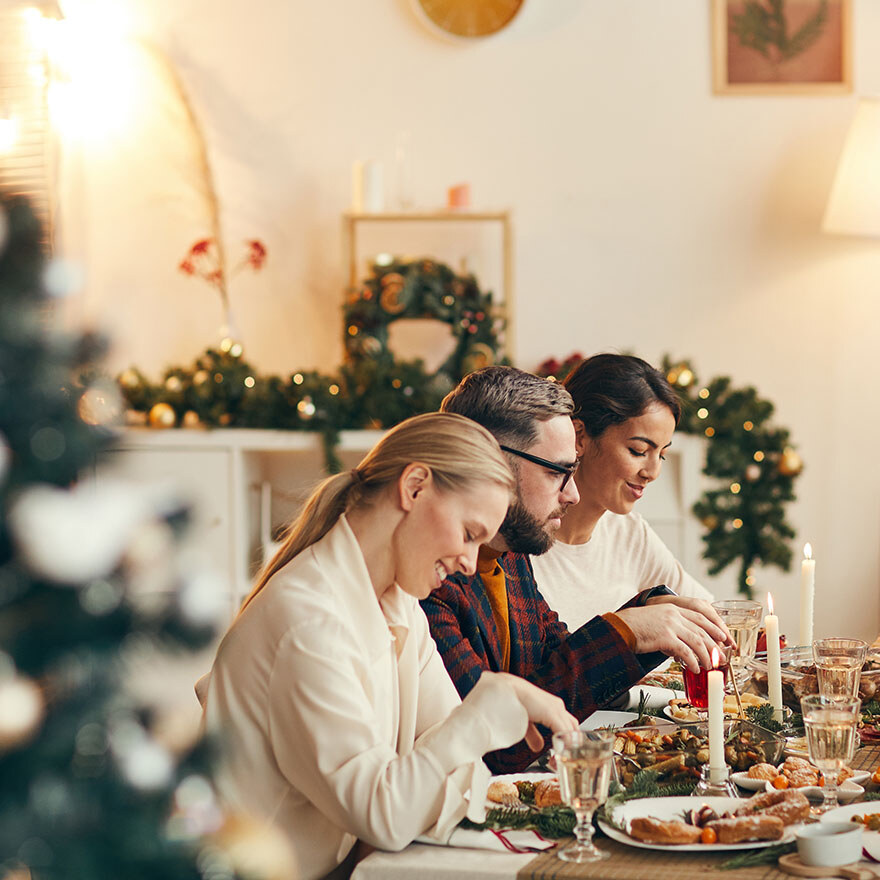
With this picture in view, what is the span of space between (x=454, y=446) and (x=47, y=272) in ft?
2.61

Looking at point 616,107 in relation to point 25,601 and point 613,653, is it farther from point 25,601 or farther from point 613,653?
point 25,601

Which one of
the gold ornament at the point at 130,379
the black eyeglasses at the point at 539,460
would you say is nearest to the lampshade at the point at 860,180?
the gold ornament at the point at 130,379

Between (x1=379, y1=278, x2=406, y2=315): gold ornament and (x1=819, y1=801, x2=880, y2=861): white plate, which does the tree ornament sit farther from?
(x1=379, y1=278, x2=406, y2=315): gold ornament

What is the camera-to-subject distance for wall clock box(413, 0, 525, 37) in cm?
431

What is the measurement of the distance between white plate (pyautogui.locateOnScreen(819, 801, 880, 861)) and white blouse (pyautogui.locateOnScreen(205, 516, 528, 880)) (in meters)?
0.35

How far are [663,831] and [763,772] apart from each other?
0.26m

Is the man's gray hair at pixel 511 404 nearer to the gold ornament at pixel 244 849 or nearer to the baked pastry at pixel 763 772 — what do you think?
the baked pastry at pixel 763 772

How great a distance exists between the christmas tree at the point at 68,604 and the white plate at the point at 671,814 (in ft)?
2.06

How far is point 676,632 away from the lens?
1.63 meters

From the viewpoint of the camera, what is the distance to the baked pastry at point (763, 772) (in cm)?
141

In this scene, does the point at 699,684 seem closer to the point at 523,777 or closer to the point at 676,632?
the point at 676,632

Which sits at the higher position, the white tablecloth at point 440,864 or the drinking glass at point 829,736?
the drinking glass at point 829,736

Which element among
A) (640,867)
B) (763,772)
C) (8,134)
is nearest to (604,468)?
(763,772)

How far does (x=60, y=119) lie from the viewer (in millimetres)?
4383
